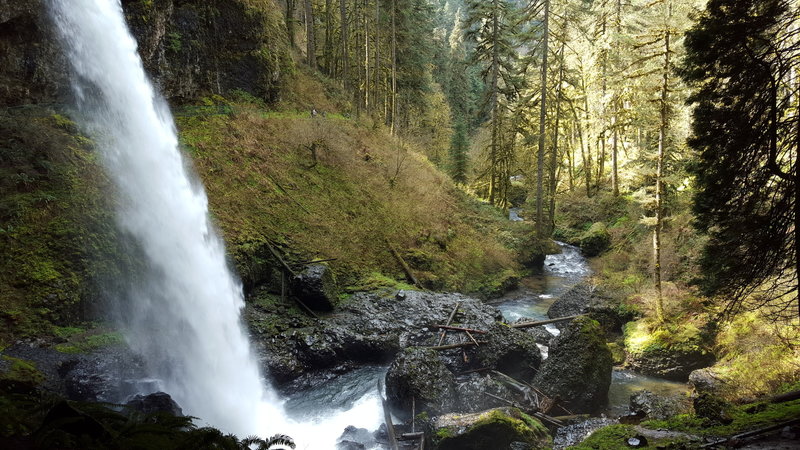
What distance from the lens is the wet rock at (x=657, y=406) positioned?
Result: 336 inches

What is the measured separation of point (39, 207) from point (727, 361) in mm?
17638

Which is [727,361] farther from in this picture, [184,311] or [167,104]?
[167,104]

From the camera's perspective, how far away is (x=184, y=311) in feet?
36.4

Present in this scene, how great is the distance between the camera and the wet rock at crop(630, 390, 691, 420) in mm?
8523

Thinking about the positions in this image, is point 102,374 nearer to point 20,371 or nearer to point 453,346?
point 20,371

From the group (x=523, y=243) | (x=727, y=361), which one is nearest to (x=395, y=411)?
(x=727, y=361)

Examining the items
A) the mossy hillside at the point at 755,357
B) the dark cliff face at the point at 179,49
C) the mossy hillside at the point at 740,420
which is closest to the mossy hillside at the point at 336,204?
the dark cliff face at the point at 179,49

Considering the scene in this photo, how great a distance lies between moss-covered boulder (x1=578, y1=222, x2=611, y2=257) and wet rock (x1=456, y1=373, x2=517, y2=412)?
50.1ft

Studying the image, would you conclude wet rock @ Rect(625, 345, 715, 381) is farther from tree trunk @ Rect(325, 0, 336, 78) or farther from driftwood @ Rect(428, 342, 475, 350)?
tree trunk @ Rect(325, 0, 336, 78)

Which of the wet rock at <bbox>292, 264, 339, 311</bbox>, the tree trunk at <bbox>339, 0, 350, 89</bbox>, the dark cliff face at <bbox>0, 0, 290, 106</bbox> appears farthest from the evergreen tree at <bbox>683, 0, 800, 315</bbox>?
the tree trunk at <bbox>339, 0, 350, 89</bbox>

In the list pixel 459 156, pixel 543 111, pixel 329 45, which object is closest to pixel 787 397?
pixel 543 111

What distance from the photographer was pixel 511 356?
1132cm

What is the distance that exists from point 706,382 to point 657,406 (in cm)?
176

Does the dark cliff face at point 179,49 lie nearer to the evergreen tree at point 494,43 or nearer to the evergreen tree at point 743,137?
the evergreen tree at point 494,43
